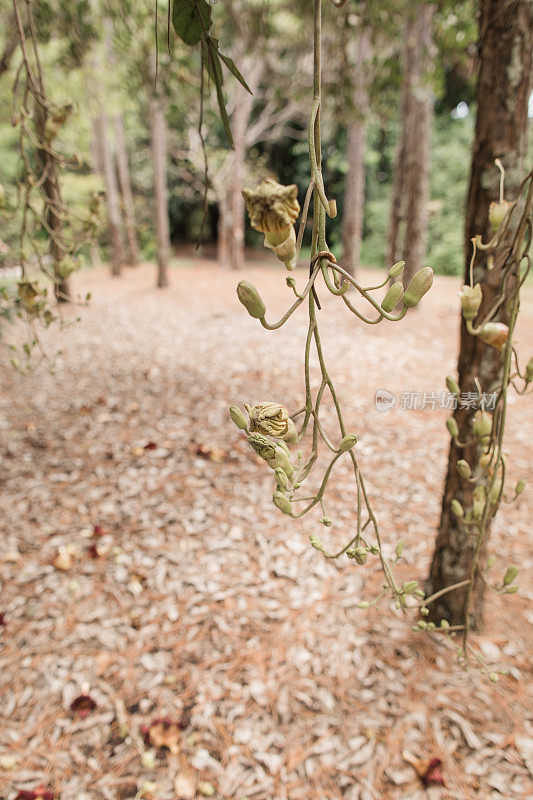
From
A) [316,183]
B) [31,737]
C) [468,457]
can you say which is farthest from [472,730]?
[316,183]

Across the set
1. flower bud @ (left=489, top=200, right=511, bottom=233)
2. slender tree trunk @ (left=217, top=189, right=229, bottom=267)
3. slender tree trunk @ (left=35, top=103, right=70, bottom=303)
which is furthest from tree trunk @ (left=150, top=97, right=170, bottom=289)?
flower bud @ (left=489, top=200, right=511, bottom=233)

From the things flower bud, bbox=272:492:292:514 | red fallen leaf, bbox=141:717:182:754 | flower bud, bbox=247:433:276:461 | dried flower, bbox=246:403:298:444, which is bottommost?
red fallen leaf, bbox=141:717:182:754

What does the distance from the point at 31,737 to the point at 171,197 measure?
460 inches

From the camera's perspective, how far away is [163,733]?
4.61 feet

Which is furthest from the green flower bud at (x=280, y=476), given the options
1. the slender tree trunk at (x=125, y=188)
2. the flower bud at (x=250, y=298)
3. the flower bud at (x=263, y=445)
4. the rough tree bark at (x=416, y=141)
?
the slender tree trunk at (x=125, y=188)

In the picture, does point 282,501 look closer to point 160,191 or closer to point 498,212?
point 498,212

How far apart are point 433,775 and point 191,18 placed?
5.72ft

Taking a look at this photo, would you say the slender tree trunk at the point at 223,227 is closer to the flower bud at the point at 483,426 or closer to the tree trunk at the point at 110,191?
the tree trunk at the point at 110,191

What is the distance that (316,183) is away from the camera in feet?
1.29

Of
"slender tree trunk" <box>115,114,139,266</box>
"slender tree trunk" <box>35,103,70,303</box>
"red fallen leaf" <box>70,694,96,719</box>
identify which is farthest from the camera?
"slender tree trunk" <box>115,114,139,266</box>

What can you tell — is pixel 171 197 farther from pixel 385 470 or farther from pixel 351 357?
pixel 385 470

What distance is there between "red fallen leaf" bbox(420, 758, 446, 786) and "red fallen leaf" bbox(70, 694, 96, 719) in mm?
966

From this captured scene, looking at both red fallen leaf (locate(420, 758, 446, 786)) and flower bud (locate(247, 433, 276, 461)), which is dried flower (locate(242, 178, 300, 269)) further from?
red fallen leaf (locate(420, 758, 446, 786))

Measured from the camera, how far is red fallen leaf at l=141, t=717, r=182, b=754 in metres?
1.38
